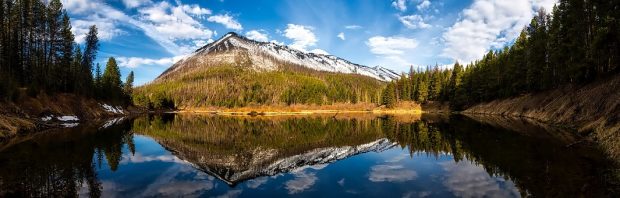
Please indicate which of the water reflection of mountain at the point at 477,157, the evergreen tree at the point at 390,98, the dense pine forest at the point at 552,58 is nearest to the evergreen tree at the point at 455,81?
the dense pine forest at the point at 552,58

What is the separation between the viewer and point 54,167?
55.6 feet

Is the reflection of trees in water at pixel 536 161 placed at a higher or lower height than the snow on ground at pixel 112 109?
lower

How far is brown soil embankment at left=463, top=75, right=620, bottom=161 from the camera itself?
20.8 m

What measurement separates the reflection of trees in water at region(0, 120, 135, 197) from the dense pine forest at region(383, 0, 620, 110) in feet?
138

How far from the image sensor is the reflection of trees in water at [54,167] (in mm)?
12812

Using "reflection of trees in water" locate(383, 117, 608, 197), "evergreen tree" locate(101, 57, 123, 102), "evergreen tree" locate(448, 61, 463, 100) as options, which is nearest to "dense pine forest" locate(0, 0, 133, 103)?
"evergreen tree" locate(101, 57, 123, 102)

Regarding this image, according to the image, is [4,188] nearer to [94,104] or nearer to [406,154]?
[406,154]

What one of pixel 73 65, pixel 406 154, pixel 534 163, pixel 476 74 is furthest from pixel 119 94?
pixel 534 163

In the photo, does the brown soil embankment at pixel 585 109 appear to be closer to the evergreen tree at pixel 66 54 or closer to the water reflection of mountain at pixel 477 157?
the water reflection of mountain at pixel 477 157

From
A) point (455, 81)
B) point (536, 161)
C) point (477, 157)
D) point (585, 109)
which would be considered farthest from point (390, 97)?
point (536, 161)

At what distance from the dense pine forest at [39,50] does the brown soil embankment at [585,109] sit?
5230 cm

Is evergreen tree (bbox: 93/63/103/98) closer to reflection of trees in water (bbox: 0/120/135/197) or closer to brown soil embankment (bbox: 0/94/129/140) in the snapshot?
A: brown soil embankment (bbox: 0/94/129/140)

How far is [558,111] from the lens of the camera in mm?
39969

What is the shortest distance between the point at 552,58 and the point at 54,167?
2289 inches
